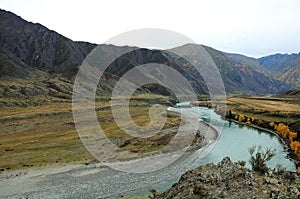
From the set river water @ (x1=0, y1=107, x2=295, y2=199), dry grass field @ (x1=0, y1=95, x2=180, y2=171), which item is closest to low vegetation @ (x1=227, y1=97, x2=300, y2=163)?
river water @ (x1=0, y1=107, x2=295, y2=199)

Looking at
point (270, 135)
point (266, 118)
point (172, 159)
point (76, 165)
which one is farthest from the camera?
point (266, 118)

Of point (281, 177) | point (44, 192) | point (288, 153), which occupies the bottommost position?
point (44, 192)

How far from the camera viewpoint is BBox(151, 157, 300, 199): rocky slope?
23766mm

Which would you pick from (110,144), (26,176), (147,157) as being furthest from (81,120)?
(26,176)

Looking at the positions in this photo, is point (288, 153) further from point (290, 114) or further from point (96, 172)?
point (290, 114)

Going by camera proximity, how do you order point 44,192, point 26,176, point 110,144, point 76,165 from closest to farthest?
point 44,192 < point 26,176 < point 76,165 < point 110,144

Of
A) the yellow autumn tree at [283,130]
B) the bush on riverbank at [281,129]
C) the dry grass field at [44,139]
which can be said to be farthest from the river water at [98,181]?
the yellow autumn tree at [283,130]

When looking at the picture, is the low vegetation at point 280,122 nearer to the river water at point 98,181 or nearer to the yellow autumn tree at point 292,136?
the yellow autumn tree at point 292,136

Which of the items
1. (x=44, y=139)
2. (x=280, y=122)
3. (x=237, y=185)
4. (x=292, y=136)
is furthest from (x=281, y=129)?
(x=237, y=185)

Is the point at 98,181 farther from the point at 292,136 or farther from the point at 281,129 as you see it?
the point at 281,129

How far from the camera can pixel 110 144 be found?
7838cm

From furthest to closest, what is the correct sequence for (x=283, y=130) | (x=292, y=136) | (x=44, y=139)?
(x=283, y=130) → (x=292, y=136) → (x=44, y=139)

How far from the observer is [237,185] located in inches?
1016

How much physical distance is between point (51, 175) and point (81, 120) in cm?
6571
